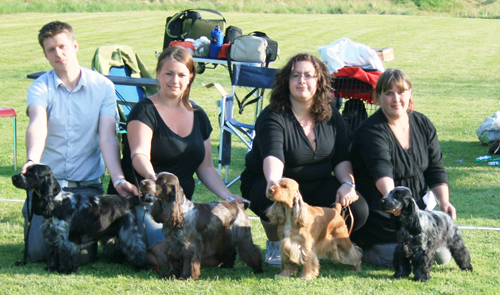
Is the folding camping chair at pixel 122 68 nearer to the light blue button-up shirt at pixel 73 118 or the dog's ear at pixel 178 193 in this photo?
the light blue button-up shirt at pixel 73 118

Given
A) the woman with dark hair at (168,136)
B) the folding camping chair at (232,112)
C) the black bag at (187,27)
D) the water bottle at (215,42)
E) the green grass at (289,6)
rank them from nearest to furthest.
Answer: the woman with dark hair at (168,136) → the folding camping chair at (232,112) → the water bottle at (215,42) → the black bag at (187,27) → the green grass at (289,6)

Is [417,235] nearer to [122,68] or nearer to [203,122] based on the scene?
[203,122]

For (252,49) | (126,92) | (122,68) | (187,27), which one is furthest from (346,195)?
(187,27)

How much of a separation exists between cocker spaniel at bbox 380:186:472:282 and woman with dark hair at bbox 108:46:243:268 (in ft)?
3.35

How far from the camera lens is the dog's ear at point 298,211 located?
3287 millimetres

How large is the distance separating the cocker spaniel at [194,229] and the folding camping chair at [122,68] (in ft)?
10.0

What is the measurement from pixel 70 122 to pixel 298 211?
169cm

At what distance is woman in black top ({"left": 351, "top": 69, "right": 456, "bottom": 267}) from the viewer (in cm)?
371

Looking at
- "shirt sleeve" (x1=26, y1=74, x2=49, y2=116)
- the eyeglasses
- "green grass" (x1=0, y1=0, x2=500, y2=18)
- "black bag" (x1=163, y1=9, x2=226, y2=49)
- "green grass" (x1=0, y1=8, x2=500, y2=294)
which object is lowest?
"green grass" (x1=0, y1=8, x2=500, y2=294)

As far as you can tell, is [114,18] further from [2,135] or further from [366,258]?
[366,258]

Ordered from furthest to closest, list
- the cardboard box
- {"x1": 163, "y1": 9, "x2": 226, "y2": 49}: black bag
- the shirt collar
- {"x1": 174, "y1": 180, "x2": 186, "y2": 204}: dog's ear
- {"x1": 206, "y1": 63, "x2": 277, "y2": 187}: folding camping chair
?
{"x1": 163, "y1": 9, "x2": 226, "y2": 49}: black bag, the cardboard box, {"x1": 206, "y1": 63, "x2": 277, "y2": 187}: folding camping chair, the shirt collar, {"x1": 174, "y1": 180, "x2": 186, "y2": 204}: dog's ear

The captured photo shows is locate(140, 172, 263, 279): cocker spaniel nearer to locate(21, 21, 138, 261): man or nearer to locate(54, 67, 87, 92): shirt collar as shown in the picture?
locate(21, 21, 138, 261): man

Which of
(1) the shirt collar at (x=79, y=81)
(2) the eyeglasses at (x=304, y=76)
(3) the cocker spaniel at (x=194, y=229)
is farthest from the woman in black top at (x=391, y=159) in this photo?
(1) the shirt collar at (x=79, y=81)

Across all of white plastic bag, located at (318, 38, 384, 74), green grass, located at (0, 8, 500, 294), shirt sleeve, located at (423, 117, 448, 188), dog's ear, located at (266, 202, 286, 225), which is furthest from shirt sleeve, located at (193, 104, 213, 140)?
white plastic bag, located at (318, 38, 384, 74)
